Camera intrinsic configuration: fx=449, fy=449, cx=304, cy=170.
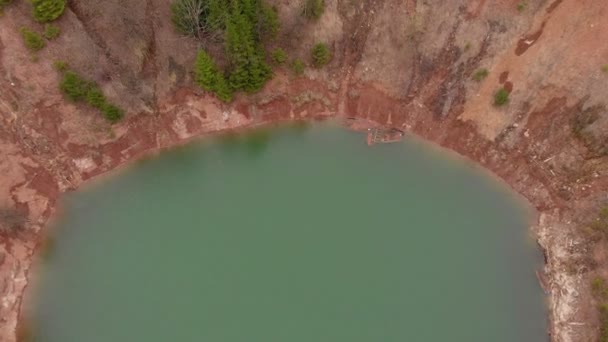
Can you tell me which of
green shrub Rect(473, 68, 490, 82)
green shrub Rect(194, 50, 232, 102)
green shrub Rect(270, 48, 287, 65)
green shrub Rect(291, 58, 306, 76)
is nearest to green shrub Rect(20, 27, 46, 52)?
green shrub Rect(194, 50, 232, 102)

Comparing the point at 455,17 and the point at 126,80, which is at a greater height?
the point at 455,17

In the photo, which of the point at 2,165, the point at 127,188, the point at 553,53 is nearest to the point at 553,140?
the point at 553,53

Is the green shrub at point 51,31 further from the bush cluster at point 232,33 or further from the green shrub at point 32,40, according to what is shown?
the bush cluster at point 232,33

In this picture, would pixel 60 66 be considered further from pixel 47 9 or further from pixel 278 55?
pixel 278 55

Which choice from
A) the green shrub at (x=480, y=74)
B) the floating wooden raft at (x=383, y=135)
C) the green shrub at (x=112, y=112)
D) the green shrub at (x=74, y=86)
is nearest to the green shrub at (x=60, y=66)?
the green shrub at (x=74, y=86)

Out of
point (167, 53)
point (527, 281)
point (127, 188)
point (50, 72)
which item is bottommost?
point (527, 281)

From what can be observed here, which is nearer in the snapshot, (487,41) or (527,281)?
(527,281)

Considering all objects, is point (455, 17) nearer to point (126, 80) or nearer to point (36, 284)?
point (126, 80)
